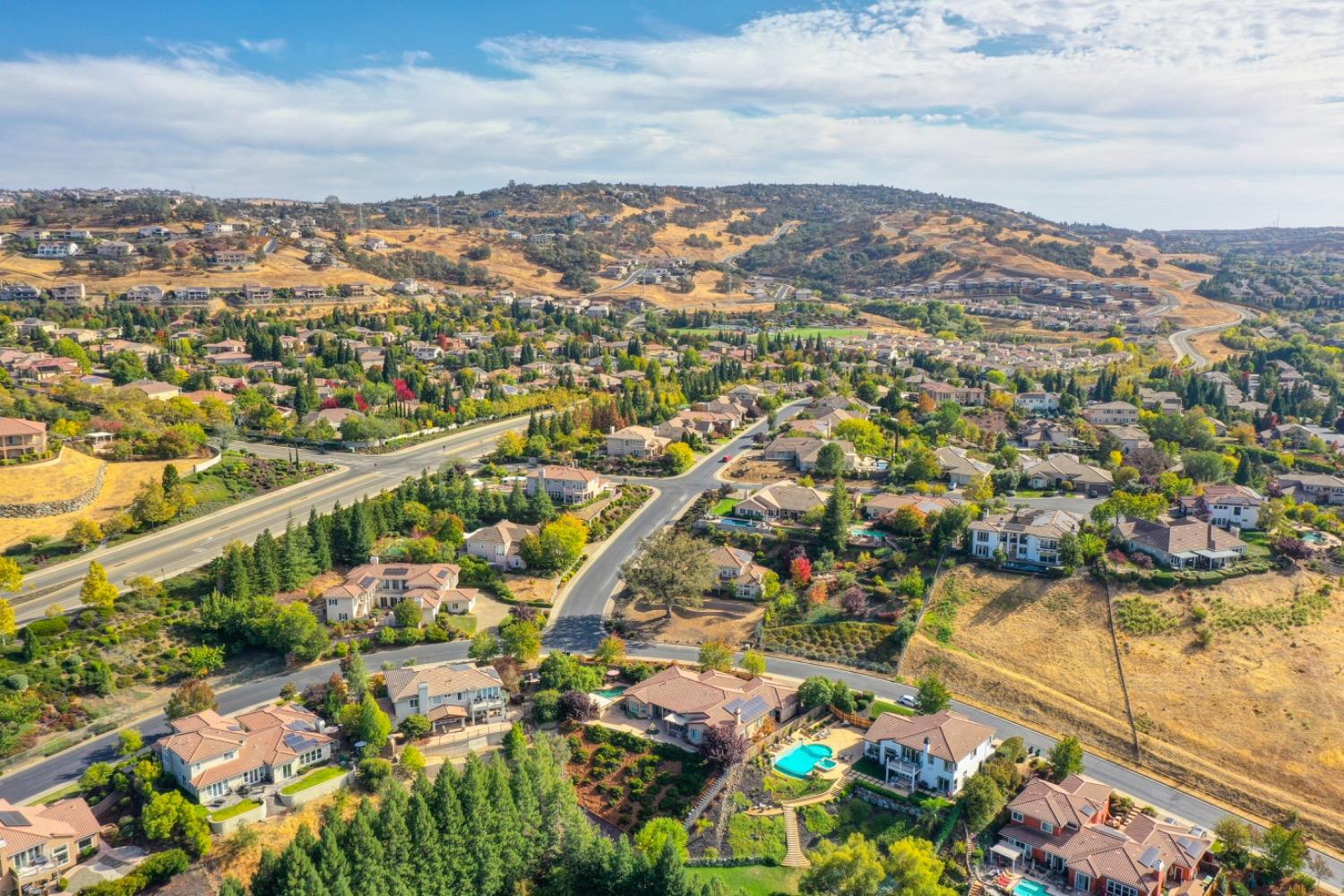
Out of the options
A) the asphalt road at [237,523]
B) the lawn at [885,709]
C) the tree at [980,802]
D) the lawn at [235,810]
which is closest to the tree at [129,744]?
the lawn at [235,810]

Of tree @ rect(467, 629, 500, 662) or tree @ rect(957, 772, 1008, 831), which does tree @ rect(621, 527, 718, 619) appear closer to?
tree @ rect(467, 629, 500, 662)

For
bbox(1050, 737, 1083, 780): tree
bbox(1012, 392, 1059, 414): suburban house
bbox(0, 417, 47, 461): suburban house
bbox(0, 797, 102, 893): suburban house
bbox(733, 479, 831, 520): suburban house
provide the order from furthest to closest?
1. bbox(1012, 392, 1059, 414): suburban house
2. bbox(733, 479, 831, 520): suburban house
3. bbox(0, 417, 47, 461): suburban house
4. bbox(1050, 737, 1083, 780): tree
5. bbox(0, 797, 102, 893): suburban house

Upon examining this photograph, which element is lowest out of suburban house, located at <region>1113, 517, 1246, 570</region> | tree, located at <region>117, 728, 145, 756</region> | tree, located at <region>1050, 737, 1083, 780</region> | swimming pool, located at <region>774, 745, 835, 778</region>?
swimming pool, located at <region>774, 745, 835, 778</region>

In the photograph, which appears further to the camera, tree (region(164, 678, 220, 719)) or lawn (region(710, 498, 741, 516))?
lawn (region(710, 498, 741, 516))

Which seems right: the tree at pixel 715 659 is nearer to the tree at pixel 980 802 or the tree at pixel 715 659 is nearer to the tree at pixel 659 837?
the tree at pixel 659 837

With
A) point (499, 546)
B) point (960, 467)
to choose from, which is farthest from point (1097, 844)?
point (960, 467)

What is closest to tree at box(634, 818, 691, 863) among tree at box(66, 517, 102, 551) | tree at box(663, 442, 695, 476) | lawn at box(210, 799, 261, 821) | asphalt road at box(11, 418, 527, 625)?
lawn at box(210, 799, 261, 821)

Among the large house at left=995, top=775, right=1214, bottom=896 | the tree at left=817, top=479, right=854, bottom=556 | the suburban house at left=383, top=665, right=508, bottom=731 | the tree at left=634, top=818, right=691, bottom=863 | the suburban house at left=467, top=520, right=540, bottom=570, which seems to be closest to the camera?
the tree at left=634, top=818, right=691, bottom=863

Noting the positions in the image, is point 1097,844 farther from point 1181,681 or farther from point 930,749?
point 1181,681
